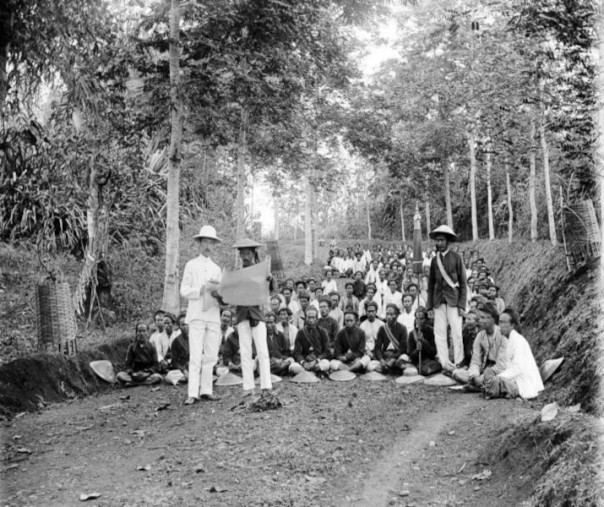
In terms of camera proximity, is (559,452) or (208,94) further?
(208,94)

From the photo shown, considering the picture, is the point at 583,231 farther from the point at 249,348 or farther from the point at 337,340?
the point at 249,348

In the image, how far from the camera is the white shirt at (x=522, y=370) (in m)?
7.18

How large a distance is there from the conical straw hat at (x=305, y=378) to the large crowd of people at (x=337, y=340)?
17 cm

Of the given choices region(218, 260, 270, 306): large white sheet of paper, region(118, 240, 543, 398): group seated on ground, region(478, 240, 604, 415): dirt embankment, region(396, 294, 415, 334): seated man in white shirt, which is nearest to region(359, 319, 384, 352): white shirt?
region(118, 240, 543, 398): group seated on ground

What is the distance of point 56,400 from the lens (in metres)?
8.23

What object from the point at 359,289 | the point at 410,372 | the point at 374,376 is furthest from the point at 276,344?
the point at 359,289

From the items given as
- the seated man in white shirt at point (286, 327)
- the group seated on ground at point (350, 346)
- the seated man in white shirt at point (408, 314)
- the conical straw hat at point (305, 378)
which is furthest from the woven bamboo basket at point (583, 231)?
the seated man in white shirt at point (286, 327)

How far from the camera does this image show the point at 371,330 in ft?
35.7

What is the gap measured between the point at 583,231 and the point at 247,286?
18.0 ft

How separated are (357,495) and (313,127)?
53.2 feet

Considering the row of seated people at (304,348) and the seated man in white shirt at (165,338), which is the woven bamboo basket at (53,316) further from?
the seated man in white shirt at (165,338)

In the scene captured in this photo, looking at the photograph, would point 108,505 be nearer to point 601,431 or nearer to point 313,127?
point 601,431

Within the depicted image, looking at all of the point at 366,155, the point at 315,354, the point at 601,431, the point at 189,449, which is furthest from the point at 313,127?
the point at 601,431

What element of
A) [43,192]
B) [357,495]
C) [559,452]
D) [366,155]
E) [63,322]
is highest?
[366,155]
